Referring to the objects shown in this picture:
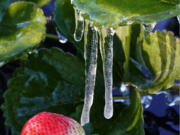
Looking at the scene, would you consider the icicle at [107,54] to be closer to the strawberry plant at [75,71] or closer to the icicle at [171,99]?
the strawberry plant at [75,71]

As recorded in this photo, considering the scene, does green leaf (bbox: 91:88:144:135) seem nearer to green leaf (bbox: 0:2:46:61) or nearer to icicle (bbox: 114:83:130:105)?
icicle (bbox: 114:83:130:105)

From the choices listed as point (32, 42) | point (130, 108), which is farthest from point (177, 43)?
point (32, 42)

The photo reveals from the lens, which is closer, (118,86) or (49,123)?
(49,123)

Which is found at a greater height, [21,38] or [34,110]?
[21,38]

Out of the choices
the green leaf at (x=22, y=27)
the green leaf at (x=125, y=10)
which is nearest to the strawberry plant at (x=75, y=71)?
the green leaf at (x=22, y=27)

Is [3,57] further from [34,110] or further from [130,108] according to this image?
[130,108]

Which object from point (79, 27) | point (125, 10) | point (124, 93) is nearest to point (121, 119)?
point (124, 93)

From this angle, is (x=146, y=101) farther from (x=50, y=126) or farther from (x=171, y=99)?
(x=50, y=126)
